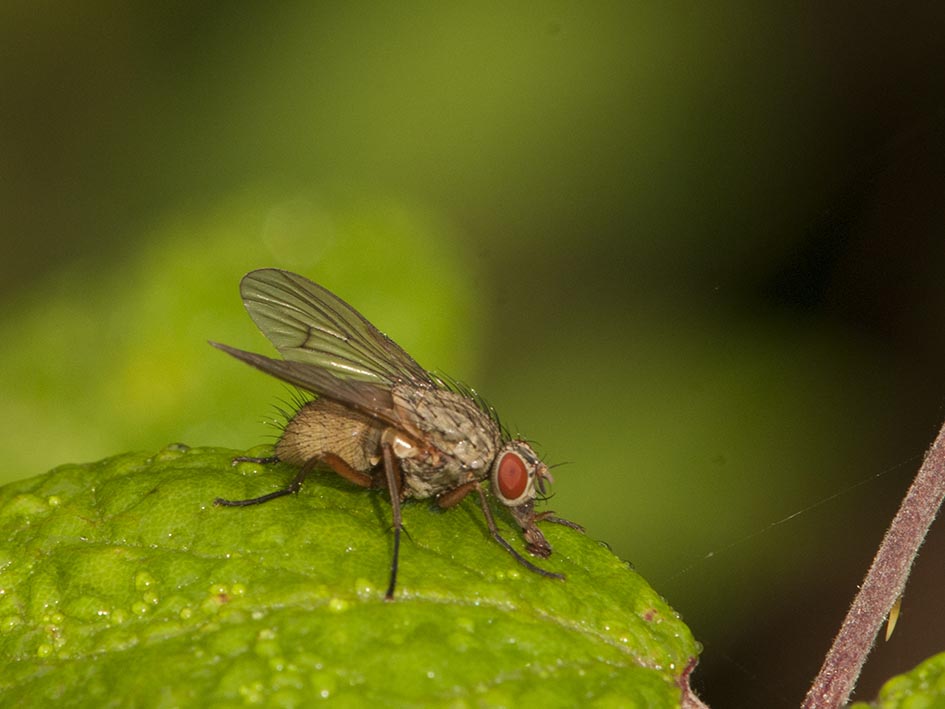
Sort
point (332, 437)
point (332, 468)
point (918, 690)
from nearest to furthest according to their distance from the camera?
1. point (918, 690)
2. point (332, 468)
3. point (332, 437)

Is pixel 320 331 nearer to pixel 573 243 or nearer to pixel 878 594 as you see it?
pixel 878 594

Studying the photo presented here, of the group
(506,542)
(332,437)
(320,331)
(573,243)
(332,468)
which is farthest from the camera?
(573,243)

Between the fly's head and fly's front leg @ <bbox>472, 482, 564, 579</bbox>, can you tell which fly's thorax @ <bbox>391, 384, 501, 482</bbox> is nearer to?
the fly's head

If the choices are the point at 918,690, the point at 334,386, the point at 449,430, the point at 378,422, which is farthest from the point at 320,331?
the point at 918,690

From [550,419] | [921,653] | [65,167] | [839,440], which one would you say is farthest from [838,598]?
[65,167]

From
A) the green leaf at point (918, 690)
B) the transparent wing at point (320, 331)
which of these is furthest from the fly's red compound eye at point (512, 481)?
the green leaf at point (918, 690)

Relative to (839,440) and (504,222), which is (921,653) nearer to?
(839,440)

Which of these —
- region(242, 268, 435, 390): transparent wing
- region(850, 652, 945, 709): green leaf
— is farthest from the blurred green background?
region(850, 652, 945, 709): green leaf
